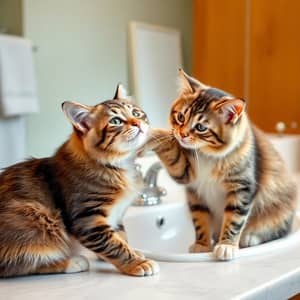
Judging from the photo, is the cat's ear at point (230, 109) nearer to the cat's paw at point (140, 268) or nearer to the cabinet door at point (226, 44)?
the cat's paw at point (140, 268)

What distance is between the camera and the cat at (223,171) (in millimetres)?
1010

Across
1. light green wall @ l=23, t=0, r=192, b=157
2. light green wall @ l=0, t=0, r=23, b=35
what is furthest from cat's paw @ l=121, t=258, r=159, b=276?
light green wall @ l=0, t=0, r=23, b=35

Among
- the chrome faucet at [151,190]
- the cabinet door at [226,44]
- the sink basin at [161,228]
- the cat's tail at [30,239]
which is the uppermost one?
the cabinet door at [226,44]

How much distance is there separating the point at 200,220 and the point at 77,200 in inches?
13.5

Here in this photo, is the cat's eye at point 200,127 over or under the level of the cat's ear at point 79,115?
under

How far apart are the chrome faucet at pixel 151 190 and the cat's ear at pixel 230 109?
0.55 meters

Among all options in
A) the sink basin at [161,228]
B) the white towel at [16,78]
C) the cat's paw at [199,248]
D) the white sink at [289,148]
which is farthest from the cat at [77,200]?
the white sink at [289,148]

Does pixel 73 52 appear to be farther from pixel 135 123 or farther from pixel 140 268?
pixel 140 268

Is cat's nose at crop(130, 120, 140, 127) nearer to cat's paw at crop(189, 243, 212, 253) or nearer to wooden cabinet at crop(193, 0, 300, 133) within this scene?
cat's paw at crop(189, 243, 212, 253)

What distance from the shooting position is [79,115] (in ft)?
2.99

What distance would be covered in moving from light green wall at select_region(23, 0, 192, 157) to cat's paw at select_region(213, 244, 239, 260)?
726 mm

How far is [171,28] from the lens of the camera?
2.01 metres

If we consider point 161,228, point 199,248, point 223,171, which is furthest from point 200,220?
point 161,228

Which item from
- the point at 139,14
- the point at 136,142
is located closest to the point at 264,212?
the point at 136,142
